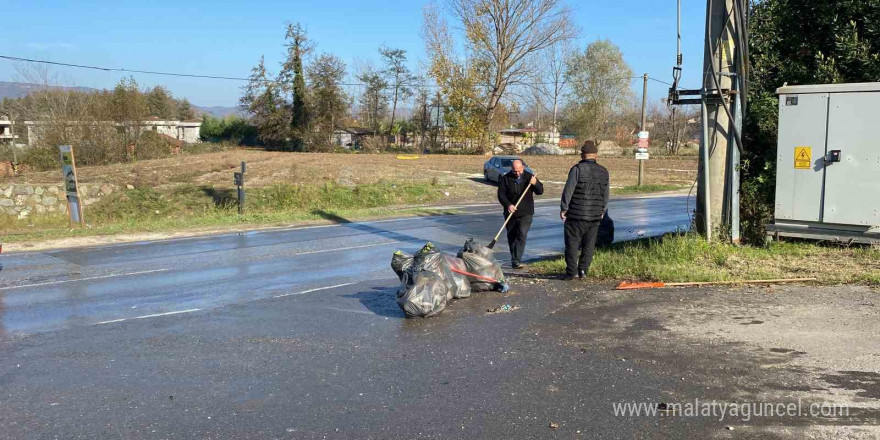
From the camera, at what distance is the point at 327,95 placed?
229 ft

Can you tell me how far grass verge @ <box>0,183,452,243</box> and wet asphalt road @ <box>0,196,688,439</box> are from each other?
9037mm

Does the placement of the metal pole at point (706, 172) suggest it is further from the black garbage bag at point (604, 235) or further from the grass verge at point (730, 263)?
the black garbage bag at point (604, 235)

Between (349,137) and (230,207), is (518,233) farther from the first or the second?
(349,137)

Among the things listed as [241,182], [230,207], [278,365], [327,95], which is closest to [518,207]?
[278,365]

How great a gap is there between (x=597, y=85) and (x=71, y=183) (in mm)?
72530

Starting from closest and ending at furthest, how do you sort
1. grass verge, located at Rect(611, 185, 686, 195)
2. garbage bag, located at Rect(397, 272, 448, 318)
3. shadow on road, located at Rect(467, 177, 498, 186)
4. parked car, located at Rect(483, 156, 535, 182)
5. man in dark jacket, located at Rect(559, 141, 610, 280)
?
garbage bag, located at Rect(397, 272, 448, 318) → man in dark jacket, located at Rect(559, 141, 610, 280) → grass verge, located at Rect(611, 185, 686, 195) → parked car, located at Rect(483, 156, 535, 182) → shadow on road, located at Rect(467, 177, 498, 186)

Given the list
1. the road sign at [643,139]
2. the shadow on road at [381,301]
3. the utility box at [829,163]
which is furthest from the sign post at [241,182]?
the road sign at [643,139]

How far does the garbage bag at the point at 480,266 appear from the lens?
8.70m

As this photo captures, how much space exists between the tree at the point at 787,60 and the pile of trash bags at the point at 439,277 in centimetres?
424

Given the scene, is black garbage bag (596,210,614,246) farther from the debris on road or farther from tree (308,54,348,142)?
tree (308,54,348,142)

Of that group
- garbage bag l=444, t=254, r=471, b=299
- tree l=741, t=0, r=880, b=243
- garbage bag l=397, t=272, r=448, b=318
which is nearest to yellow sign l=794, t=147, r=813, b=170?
tree l=741, t=0, r=880, b=243

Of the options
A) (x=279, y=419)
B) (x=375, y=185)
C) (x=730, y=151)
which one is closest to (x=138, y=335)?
(x=279, y=419)

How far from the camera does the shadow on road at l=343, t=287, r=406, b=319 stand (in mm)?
8211

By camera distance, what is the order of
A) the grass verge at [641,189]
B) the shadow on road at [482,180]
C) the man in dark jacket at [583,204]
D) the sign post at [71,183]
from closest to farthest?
the man in dark jacket at [583,204] < the sign post at [71,183] < the grass verge at [641,189] < the shadow on road at [482,180]
